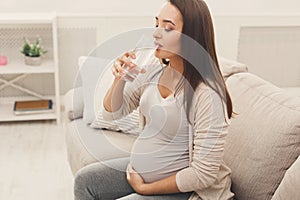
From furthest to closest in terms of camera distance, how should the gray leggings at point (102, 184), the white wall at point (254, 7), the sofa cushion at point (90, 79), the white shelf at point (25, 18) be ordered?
the white wall at point (254, 7) < the white shelf at point (25, 18) < the sofa cushion at point (90, 79) < the gray leggings at point (102, 184)

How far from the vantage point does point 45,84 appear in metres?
3.34

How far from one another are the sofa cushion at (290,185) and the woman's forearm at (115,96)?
582 millimetres

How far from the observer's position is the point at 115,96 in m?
1.47

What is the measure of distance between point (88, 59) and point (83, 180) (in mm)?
906

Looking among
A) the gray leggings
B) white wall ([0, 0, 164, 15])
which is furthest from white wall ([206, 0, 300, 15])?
the gray leggings

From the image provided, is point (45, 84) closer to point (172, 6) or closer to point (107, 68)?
point (107, 68)

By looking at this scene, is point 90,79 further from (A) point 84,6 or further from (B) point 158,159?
(A) point 84,6

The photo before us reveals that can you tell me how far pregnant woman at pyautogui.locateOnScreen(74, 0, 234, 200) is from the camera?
1304 mm

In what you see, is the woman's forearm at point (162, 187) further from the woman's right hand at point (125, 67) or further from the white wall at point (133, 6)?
the white wall at point (133, 6)

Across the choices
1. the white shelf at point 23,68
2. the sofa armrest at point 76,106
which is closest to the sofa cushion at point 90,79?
the sofa armrest at point 76,106

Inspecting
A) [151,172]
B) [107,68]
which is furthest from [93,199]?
[107,68]

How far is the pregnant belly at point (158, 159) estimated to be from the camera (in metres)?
1.41

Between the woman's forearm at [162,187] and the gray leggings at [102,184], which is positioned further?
the gray leggings at [102,184]

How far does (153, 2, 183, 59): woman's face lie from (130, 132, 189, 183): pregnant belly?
0.30 meters
